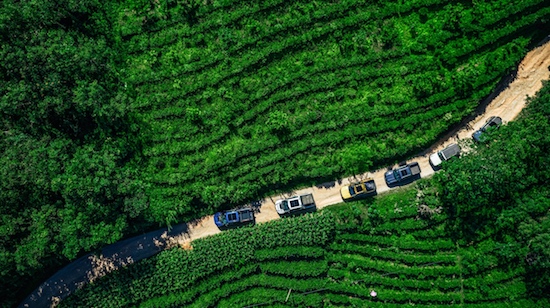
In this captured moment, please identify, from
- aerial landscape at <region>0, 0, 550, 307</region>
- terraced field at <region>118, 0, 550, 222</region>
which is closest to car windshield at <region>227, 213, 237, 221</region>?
aerial landscape at <region>0, 0, 550, 307</region>

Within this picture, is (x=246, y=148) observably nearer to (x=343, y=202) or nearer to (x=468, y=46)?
(x=343, y=202)

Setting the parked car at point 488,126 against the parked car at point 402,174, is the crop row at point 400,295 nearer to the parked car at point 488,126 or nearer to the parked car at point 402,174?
the parked car at point 402,174

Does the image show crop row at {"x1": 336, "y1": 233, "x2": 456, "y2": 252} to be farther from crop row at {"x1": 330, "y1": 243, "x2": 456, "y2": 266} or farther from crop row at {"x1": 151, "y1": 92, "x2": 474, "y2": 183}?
crop row at {"x1": 151, "y1": 92, "x2": 474, "y2": 183}

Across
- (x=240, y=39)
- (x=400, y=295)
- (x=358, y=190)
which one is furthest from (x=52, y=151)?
(x=400, y=295)

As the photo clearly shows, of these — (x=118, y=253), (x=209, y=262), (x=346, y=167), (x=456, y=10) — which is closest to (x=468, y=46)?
(x=456, y=10)

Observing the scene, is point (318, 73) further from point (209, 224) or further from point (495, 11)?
point (209, 224)
